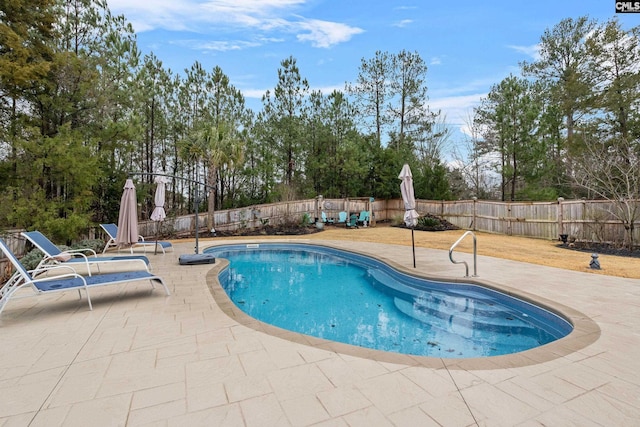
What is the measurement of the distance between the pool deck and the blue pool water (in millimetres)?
752

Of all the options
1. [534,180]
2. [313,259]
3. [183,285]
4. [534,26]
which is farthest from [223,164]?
[534,26]

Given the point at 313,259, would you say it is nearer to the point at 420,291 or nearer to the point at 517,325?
the point at 420,291

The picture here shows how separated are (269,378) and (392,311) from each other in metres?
3.28

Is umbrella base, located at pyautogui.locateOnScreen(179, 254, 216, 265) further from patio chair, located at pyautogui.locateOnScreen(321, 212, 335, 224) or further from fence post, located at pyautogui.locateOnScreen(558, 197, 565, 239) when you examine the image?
fence post, located at pyautogui.locateOnScreen(558, 197, 565, 239)

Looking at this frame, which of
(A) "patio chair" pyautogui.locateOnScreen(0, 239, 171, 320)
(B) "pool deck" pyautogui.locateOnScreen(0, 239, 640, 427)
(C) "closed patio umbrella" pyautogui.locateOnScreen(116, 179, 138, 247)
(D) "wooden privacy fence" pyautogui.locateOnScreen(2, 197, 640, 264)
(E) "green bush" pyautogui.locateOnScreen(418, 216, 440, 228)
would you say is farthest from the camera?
(E) "green bush" pyautogui.locateOnScreen(418, 216, 440, 228)

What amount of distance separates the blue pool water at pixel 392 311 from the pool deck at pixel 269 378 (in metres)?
0.75

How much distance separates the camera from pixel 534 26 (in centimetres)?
1695

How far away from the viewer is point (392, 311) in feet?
17.3

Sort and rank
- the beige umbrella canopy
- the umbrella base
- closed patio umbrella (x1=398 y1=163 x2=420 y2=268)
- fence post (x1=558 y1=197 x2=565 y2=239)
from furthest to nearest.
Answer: fence post (x1=558 y1=197 x2=565 y2=239), the beige umbrella canopy, the umbrella base, closed patio umbrella (x1=398 y1=163 x2=420 y2=268)

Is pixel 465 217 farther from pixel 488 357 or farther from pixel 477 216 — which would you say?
pixel 488 357

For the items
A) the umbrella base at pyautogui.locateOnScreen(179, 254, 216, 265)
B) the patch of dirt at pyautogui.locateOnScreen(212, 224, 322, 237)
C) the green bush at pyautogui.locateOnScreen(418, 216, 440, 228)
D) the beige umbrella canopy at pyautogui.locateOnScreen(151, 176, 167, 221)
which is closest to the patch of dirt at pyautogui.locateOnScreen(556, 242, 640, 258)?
the green bush at pyautogui.locateOnScreen(418, 216, 440, 228)

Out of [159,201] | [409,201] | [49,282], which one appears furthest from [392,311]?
[159,201]

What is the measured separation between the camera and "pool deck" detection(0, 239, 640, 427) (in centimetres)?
198

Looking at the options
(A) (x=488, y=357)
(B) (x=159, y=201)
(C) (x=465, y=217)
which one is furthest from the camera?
(C) (x=465, y=217)
